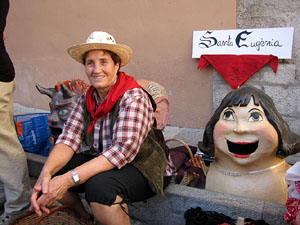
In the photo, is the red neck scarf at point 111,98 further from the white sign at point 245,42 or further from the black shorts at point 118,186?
the white sign at point 245,42

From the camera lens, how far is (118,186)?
82.3 inches

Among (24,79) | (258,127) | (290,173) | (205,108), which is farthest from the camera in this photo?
(24,79)

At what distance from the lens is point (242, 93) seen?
7.97ft

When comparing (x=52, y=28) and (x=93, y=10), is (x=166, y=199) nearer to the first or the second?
(x=93, y=10)

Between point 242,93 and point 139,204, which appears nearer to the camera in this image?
point 242,93

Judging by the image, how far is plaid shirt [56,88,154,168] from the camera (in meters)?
2.14

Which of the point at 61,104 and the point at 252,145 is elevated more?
the point at 61,104

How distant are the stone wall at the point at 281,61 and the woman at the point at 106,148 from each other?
2541mm

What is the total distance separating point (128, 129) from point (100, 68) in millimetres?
535

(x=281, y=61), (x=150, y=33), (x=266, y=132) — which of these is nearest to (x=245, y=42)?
(x=281, y=61)

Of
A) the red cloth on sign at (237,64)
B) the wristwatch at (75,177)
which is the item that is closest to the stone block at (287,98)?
the red cloth on sign at (237,64)

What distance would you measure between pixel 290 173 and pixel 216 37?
3112 mm

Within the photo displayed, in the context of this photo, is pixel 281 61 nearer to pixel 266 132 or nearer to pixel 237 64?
pixel 237 64

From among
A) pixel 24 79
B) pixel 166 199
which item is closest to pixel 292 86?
pixel 166 199
